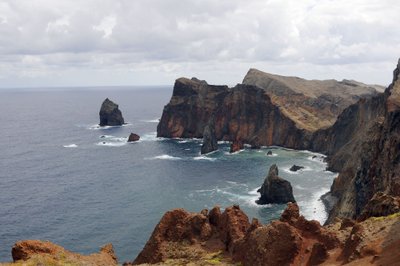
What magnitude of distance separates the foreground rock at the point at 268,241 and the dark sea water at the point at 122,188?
3718cm

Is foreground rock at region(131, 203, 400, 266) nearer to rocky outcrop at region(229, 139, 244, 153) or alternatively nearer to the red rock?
the red rock

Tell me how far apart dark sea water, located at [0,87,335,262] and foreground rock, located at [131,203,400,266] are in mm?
37184

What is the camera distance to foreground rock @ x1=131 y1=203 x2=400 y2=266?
37062 millimetres

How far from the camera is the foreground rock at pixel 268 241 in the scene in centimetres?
3706

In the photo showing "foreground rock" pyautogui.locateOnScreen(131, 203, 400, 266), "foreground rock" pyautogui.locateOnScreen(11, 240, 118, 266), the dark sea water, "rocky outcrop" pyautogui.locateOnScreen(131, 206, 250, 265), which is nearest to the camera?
"foreground rock" pyautogui.locateOnScreen(131, 203, 400, 266)

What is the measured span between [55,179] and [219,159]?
191 feet

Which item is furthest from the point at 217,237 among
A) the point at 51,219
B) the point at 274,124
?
the point at 274,124

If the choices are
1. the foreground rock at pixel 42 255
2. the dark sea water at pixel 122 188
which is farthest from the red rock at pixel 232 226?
the dark sea water at pixel 122 188

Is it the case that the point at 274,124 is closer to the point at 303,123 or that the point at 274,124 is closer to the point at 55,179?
the point at 303,123

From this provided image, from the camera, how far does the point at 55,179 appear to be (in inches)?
5522

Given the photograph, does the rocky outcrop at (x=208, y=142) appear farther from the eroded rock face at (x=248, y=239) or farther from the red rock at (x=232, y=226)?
the red rock at (x=232, y=226)

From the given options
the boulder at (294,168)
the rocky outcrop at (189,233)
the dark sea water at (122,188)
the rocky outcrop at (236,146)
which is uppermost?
the rocky outcrop at (189,233)

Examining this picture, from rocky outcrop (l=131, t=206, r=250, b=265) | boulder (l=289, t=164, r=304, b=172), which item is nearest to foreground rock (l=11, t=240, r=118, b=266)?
rocky outcrop (l=131, t=206, r=250, b=265)

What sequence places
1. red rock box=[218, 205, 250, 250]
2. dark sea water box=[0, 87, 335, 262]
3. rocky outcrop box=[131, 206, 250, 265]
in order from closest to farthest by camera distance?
red rock box=[218, 205, 250, 250] → rocky outcrop box=[131, 206, 250, 265] → dark sea water box=[0, 87, 335, 262]
